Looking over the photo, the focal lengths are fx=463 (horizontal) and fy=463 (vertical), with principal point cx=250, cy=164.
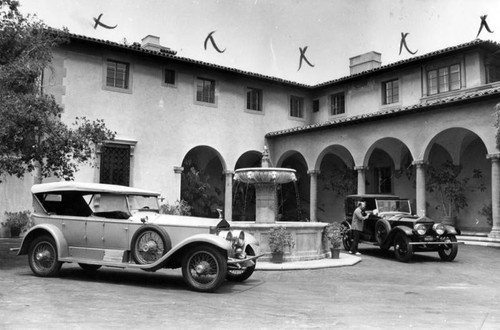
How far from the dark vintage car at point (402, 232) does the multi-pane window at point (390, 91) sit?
8.60 metres

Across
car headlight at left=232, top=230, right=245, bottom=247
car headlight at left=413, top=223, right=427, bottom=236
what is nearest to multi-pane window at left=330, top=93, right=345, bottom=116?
car headlight at left=413, top=223, right=427, bottom=236

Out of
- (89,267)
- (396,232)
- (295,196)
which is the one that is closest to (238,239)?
(89,267)

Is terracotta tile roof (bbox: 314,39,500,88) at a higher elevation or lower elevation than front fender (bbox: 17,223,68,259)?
higher

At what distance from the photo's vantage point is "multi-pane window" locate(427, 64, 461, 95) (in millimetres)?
18781

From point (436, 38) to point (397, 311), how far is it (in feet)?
53.2

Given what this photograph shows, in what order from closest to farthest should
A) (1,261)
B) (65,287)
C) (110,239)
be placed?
(65,287) < (110,239) < (1,261)

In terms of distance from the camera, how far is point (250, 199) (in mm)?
24031

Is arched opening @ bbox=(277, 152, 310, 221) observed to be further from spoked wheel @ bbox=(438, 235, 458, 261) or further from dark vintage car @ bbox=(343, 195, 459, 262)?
spoked wheel @ bbox=(438, 235, 458, 261)

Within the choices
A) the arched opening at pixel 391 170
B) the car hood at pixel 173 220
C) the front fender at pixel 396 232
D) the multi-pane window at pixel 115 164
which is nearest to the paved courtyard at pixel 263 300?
the car hood at pixel 173 220

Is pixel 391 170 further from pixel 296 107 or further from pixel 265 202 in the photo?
pixel 265 202

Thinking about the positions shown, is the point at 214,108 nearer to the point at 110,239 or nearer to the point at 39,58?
Result: the point at 39,58

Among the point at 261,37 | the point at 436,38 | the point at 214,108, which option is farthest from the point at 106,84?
the point at 436,38

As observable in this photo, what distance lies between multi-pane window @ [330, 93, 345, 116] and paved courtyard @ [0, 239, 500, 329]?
14594 millimetres

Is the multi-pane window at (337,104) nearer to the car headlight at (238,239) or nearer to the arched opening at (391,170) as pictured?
the arched opening at (391,170)
